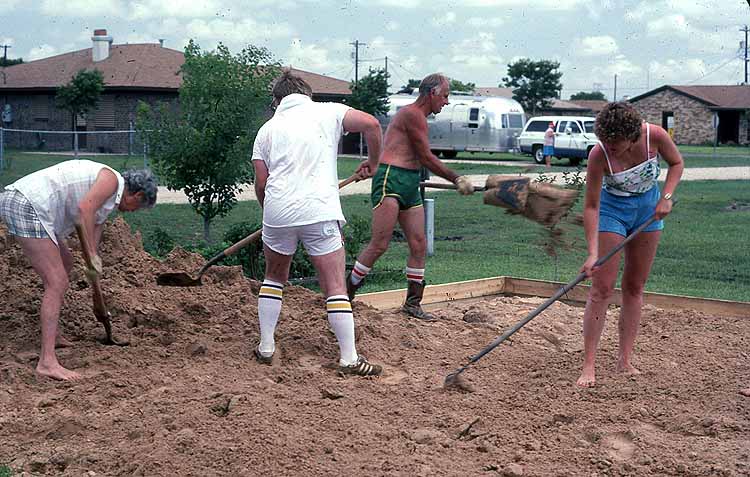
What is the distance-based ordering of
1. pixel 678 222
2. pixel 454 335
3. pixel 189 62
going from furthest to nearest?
1. pixel 678 222
2. pixel 189 62
3. pixel 454 335

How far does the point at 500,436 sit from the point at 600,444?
486 mm

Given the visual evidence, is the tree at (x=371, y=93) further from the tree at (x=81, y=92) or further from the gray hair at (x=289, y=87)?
the gray hair at (x=289, y=87)

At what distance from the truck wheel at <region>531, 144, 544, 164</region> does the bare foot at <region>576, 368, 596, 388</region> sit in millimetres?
31497

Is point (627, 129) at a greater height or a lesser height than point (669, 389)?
greater

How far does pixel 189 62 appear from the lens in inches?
449

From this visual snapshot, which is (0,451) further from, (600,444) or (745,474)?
(745,474)

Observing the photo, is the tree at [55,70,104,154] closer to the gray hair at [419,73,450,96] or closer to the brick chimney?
the brick chimney

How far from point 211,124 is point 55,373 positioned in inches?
224

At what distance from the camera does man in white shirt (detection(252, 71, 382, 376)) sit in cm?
582

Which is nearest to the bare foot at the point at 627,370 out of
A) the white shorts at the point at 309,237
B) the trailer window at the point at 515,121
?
the white shorts at the point at 309,237

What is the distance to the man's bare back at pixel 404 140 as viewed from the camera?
759 centimetres

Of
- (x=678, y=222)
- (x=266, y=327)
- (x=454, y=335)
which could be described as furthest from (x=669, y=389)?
(x=678, y=222)

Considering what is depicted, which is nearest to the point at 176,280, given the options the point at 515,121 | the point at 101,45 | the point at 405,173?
the point at 405,173

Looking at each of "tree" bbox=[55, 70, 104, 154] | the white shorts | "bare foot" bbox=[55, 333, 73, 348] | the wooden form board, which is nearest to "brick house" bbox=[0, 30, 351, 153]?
"tree" bbox=[55, 70, 104, 154]
